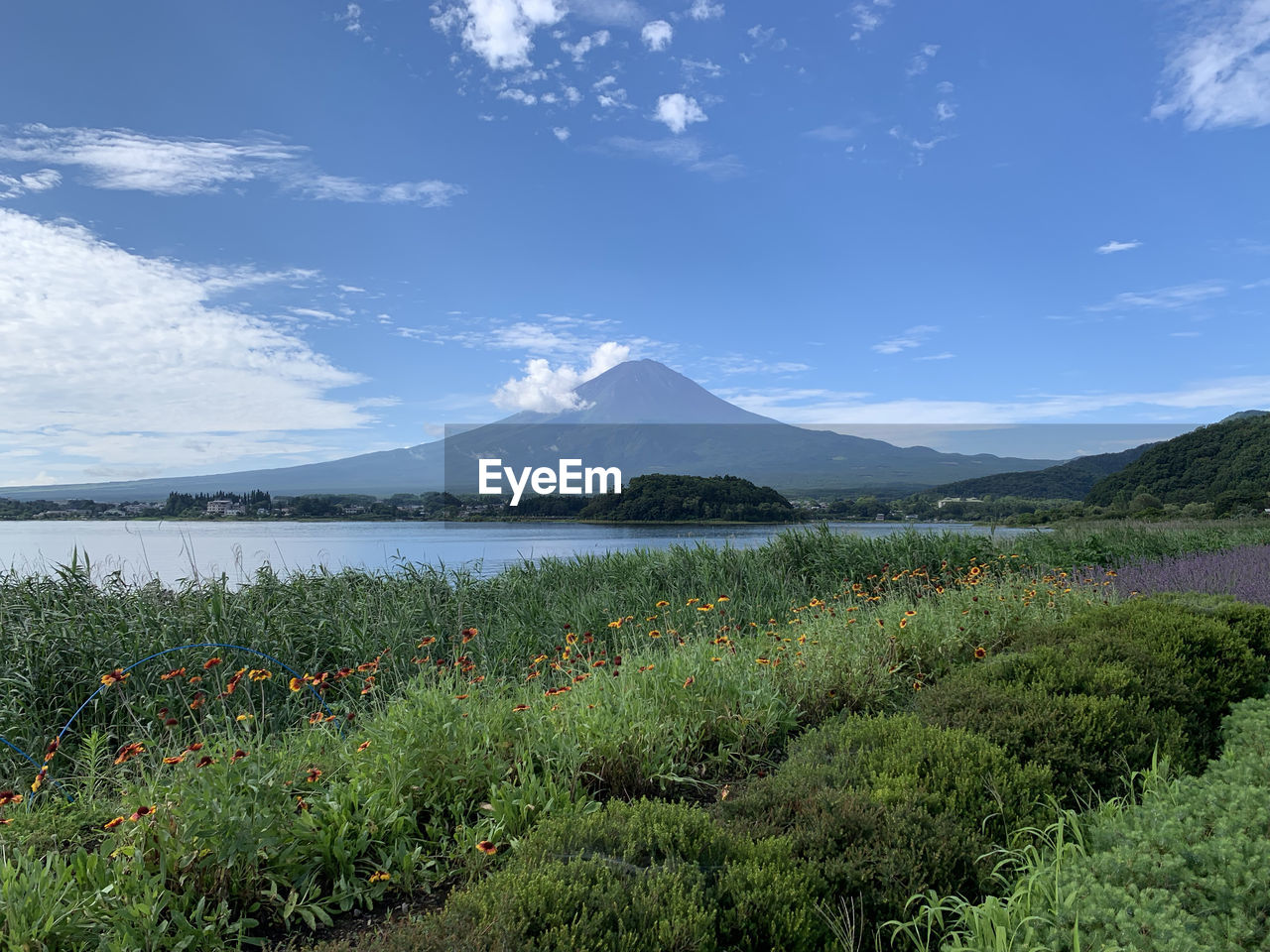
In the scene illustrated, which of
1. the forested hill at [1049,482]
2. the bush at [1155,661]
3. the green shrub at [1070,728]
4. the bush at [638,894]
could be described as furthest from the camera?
the forested hill at [1049,482]

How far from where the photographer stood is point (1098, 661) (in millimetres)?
4707

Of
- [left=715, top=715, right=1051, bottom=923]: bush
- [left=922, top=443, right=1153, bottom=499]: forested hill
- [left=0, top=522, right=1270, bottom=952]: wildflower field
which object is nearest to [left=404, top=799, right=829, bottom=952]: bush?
[left=0, top=522, right=1270, bottom=952]: wildflower field

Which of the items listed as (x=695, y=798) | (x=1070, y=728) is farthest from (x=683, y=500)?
(x=695, y=798)

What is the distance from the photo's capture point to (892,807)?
2.87 m

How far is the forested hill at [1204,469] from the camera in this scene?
25016 mm

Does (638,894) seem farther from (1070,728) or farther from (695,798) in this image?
(1070,728)

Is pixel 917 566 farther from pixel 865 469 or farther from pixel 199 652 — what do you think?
pixel 865 469

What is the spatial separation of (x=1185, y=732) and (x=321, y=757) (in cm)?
465

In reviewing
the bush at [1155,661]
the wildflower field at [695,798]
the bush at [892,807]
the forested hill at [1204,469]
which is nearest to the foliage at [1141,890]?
the wildflower field at [695,798]

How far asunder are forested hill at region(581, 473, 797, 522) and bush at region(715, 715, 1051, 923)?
14393mm

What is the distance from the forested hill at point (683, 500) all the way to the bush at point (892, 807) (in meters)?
14.4

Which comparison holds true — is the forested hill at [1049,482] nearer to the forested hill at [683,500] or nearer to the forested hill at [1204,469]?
the forested hill at [1204,469]

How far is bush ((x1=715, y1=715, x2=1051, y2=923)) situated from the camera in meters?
2.57

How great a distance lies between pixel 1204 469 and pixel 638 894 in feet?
105
